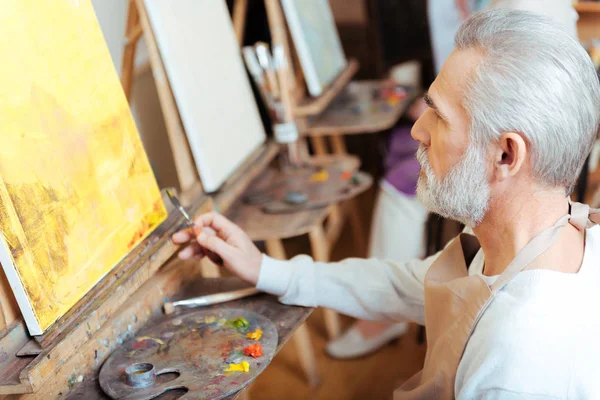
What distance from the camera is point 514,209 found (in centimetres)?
120

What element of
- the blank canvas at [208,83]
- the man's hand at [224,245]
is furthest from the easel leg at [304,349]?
the man's hand at [224,245]

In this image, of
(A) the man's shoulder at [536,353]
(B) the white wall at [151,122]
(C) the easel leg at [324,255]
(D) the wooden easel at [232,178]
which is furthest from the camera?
(C) the easel leg at [324,255]

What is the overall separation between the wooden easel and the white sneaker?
0.77 ft

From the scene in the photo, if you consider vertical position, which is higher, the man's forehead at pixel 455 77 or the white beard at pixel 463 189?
the man's forehead at pixel 455 77

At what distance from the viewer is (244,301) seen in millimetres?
1458

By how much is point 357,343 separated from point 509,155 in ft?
5.49

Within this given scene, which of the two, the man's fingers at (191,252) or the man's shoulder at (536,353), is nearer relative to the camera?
the man's shoulder at (536,353)

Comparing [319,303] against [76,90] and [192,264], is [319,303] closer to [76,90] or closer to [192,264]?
[192,264]

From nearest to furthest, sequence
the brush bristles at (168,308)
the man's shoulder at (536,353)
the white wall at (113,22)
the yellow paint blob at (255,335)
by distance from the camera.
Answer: the man's shoulder at (536,353) < the yellow paint blob at (255,335) < the brush bristles at (168,308) < the white wall at (113,22)

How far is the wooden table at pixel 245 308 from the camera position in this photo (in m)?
1.20

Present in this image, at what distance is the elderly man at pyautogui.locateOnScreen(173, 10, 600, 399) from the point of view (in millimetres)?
1084

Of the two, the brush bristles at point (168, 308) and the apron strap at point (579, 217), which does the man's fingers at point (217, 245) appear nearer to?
the brush bristles at point (168, 308)

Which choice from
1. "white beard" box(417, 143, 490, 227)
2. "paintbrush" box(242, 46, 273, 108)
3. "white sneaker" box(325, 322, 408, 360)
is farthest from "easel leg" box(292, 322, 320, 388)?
"white beard" box(417, 143, 490, 227)

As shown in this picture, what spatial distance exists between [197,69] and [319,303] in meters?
0.80
